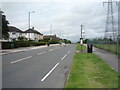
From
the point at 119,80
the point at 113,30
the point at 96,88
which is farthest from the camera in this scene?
the point at 113,30

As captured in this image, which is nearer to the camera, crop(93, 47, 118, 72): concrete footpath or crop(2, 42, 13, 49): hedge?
crop(93, 47, 118, 72): concrete footpath

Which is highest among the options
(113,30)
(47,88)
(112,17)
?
(112,17)

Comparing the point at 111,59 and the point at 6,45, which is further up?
the point at 6,45

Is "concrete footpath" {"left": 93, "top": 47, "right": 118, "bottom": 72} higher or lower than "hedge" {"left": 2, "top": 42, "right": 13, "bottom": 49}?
lower

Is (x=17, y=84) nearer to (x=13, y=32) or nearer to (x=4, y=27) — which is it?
(x=4, y=27)

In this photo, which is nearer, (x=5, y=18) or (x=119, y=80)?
(x=119, y=80)

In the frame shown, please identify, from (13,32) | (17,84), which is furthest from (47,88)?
(13,32)

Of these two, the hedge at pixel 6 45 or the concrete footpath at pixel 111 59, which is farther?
the hedge at pixel 6 45

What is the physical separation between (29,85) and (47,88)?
87 cm

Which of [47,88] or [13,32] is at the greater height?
[13,32]

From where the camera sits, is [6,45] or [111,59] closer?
[111,59]

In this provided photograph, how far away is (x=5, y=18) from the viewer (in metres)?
40.8

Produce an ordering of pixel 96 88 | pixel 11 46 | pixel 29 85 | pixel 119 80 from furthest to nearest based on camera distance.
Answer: pixel 11 46
pixel 119 80
pixel 29 85
pixel 96 88

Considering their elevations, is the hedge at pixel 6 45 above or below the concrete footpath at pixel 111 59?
above
